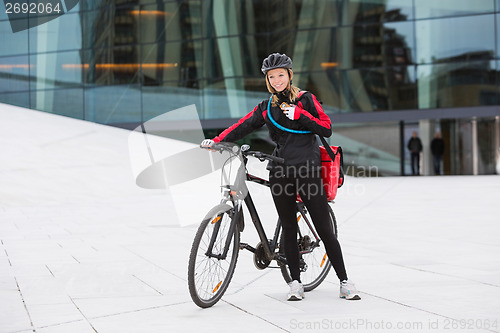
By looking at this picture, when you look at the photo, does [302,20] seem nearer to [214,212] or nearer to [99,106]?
[99,106]

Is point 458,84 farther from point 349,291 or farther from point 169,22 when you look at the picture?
point 349,291

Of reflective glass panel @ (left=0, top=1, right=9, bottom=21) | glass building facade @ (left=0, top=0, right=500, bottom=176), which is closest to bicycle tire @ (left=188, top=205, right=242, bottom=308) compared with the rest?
glass building facade @ (left=0, top=0, right=500, bottom=176)

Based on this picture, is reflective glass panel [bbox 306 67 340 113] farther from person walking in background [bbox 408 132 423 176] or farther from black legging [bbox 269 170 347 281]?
black legging [bbox 269 170 347 281]

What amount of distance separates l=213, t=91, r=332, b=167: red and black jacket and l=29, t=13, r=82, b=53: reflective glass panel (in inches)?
1240

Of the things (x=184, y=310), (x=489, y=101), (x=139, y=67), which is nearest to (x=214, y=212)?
(x=184, y=310)

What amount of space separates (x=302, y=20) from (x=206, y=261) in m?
26.7

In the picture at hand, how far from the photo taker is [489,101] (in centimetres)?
2747

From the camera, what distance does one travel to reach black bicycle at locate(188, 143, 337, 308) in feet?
15.5

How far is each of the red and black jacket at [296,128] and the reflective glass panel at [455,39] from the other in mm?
24649

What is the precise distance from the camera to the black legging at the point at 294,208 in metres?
5.02

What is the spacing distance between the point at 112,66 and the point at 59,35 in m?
3.50

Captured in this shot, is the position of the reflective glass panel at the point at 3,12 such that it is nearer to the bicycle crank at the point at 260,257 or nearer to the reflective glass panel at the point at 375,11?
the reflective glass panel at the point at 375,11

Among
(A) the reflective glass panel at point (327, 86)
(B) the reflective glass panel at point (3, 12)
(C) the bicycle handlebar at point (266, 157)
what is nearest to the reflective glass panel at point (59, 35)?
(B) the reflective glass panel at point (3, 12)

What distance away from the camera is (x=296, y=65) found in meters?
30.4
